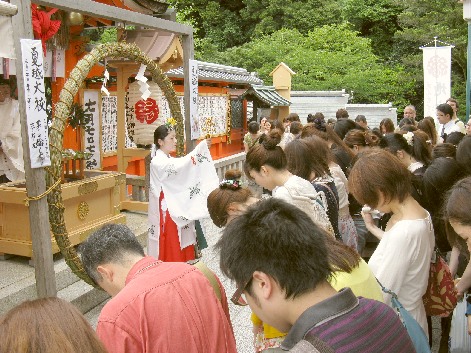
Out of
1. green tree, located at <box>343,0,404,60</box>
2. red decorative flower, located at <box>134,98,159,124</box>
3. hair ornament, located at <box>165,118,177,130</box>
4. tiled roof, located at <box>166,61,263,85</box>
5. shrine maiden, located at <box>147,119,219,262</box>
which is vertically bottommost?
shrine maiden, located at <box>147,119,219,262</box>

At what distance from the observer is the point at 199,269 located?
2570 millimetres

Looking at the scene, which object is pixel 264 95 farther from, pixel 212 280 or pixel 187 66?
pixel 212 280

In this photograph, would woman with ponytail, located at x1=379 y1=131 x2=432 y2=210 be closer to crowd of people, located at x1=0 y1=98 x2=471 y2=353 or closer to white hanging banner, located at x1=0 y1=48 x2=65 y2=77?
crowd of people, located at x1=0 y1=98 x2=471 y2=353

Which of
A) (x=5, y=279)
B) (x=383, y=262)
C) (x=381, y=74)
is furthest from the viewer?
(x=381, y=74)

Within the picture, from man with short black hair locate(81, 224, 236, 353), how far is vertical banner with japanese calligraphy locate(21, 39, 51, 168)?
6.39ft

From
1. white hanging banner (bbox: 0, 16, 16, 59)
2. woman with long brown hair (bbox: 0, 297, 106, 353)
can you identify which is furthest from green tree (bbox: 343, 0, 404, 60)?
woman with long brown hair (bbox: 0, 297, 106, 353)

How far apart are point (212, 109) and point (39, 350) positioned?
42.8 ft

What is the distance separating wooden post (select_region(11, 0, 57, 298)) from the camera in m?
4.23

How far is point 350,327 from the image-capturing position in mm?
1544

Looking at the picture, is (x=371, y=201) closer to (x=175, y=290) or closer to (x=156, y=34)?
(x=175, y=290)

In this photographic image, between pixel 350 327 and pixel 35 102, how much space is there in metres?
3.60

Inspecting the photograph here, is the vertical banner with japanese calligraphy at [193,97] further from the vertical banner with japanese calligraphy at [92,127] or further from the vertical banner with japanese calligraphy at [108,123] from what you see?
the vertical banner with japanese calligraphy at [108,123]

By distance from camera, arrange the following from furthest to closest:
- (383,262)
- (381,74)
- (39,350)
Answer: (381,74) < (383,262) < (39,350)

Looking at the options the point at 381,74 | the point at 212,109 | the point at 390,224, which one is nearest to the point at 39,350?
the point at 390,224
